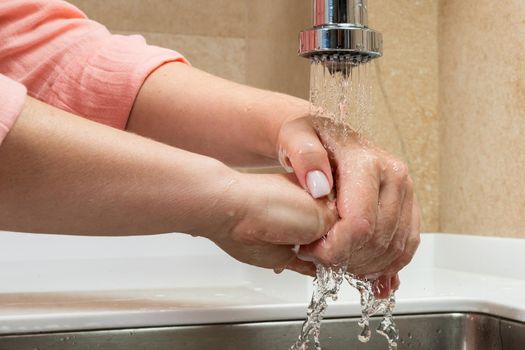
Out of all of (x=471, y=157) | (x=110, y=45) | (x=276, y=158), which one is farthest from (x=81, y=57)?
(x=471, y=157)

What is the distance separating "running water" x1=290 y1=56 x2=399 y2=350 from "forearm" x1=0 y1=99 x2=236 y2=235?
93 millimetres

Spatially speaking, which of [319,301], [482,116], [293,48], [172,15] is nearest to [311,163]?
[319,301]

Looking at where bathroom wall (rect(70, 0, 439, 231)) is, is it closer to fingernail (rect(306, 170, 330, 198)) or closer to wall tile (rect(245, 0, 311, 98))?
wall tile (rect(245, 0, 311, 98))

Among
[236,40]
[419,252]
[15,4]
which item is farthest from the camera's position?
[236,40]

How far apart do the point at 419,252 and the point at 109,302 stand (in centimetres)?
57

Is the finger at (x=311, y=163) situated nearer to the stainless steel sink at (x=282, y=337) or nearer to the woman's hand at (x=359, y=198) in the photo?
the woman's hand at (x=359, y=198)

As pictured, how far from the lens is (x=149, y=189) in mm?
539

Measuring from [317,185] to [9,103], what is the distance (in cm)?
24

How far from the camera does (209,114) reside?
0.74 metres

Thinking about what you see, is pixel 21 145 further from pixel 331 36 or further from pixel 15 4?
pixel 15 4

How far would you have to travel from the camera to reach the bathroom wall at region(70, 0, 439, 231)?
110 centimetres

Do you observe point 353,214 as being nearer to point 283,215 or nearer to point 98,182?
point 283,215

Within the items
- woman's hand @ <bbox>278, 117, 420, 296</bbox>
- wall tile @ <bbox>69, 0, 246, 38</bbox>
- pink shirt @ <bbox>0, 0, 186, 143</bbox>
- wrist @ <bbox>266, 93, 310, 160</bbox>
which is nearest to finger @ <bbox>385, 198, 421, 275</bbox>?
woman's hand @ <bbox>278, 117, 420, 296</bbox>

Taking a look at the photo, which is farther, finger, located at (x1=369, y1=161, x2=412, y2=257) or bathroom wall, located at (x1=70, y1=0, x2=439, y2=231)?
bathroom wall, located at (x1=70, y1=0, x2=439, y2=231)
